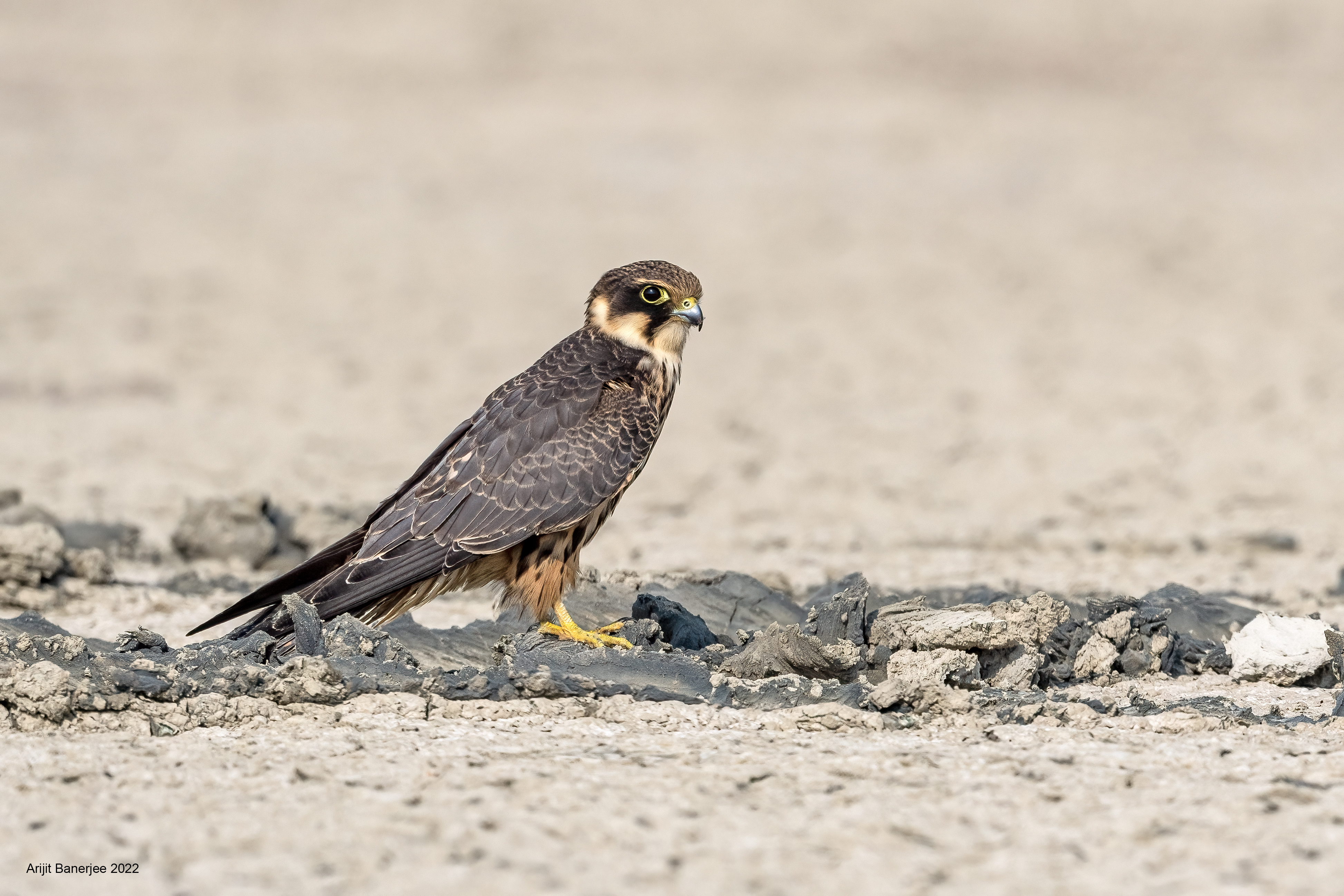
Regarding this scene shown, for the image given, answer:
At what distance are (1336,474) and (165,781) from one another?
7.96 m

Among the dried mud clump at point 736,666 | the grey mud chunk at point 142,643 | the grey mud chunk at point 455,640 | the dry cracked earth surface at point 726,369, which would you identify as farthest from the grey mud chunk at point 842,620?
the grey mud chunk at point 142,643

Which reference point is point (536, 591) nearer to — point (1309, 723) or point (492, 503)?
point (492, 503)

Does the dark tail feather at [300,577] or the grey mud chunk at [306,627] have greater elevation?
the dark tail feather at [300,577]

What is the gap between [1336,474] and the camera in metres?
9.91

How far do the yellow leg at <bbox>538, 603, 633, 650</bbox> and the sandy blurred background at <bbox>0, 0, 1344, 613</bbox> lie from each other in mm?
2341

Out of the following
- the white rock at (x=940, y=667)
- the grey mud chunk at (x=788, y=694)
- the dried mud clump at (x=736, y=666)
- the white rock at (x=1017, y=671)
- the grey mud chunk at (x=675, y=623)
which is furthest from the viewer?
the grey mud chunk at (x=675, y=623)

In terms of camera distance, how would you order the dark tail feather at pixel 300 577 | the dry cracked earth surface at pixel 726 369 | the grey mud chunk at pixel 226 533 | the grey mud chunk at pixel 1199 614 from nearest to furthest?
1. the dry cracked earth surface at pixel 726 369
2. the dark tail feather at pixel 300 577
3. the grey mud chunk at pixel 1199 614
4. the grey mud chunk at pixel 226 533

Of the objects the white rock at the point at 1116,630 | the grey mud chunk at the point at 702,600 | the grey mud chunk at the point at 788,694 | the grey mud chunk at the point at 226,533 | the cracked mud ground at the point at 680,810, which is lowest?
the cracked mud ground at the point at 680,810

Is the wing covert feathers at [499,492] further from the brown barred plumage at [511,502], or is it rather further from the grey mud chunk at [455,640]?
the grey mud chunk at [455,640]

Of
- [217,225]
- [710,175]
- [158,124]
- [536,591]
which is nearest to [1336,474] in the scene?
[536,591]

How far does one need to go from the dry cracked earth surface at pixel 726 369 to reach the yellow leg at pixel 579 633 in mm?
652

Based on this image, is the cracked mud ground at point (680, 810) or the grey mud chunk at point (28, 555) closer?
the cracked mud ground at point (680, 810)

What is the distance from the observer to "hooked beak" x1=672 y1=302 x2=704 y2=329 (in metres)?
6.06

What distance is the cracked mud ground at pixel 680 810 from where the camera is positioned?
3.53 meters
